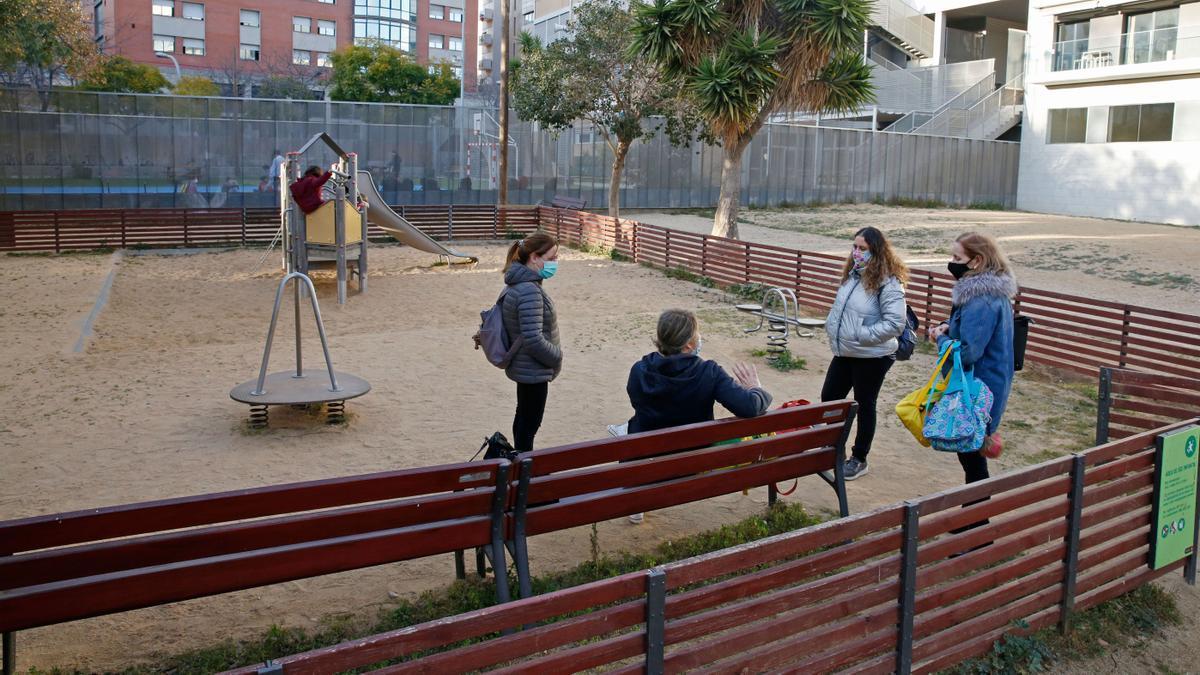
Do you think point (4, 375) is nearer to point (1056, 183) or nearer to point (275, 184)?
point (275, 184)

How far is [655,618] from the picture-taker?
124 inches

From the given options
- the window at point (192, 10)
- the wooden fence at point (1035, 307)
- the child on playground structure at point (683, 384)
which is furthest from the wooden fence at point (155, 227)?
the window at point (192, 10)

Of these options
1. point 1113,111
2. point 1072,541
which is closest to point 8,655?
point 1072,541

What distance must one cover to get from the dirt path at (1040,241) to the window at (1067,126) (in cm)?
292

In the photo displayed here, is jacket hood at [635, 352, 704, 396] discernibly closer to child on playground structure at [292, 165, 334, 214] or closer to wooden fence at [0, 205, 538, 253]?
child on playground structure at [292, 165, 334, 214]

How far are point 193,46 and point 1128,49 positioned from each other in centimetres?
4839

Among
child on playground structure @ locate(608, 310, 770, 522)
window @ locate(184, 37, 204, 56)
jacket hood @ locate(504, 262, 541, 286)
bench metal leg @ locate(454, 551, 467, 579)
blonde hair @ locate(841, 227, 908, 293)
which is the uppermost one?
window @ locate(184, 37, 204, 56)

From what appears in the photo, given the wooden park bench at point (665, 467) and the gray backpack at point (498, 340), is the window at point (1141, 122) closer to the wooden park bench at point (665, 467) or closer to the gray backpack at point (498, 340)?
the wooden park bench at point (665, 467)

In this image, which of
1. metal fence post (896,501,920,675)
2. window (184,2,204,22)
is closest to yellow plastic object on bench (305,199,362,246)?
metal fence post (896,501,920,675)

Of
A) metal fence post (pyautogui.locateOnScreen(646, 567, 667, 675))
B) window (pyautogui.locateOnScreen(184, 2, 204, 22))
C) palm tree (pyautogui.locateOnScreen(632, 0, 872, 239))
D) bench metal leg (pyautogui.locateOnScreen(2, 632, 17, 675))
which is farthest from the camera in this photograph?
window (pyautogui.locateOnScreen(184, 2, 204, 22))

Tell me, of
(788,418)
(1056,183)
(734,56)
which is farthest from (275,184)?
(1056,183)

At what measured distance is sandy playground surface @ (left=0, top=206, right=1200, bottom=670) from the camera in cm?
494

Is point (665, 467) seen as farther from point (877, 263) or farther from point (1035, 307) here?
point (1035, 307)

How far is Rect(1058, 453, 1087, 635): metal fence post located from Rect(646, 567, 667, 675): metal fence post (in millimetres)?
2302
